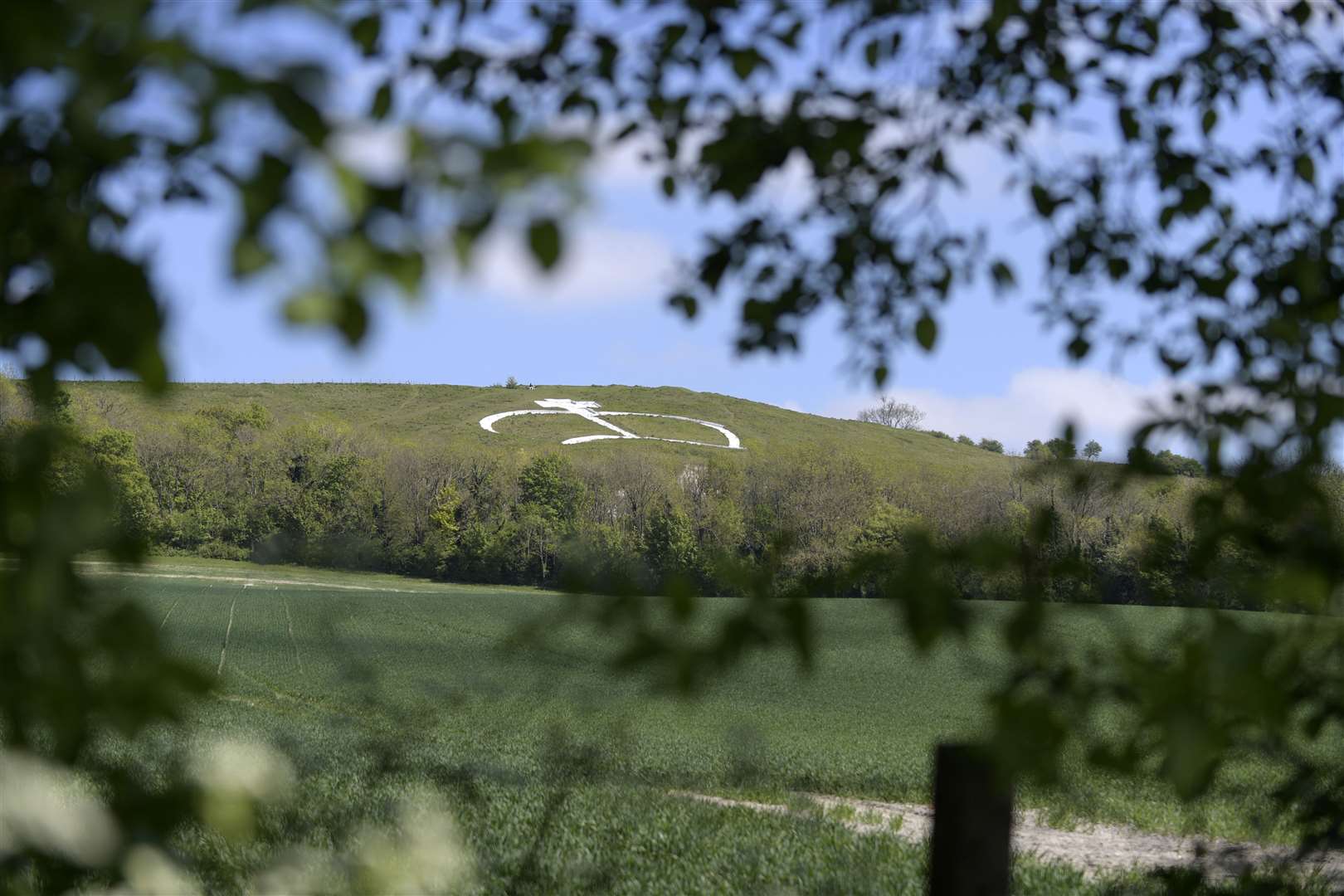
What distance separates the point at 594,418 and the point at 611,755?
12175 centimetres

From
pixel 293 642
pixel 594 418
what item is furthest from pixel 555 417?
pixel 293 642

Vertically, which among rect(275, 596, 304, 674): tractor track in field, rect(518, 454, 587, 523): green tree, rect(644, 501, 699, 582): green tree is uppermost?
rect(518, 454, 587, 523): green tree

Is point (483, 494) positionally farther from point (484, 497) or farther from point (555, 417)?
point (555, 417)

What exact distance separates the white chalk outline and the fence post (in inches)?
4031

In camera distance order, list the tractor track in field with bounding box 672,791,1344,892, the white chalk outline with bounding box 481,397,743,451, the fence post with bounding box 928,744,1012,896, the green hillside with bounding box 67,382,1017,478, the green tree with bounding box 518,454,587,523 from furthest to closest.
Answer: the white chalk outline with bounding box 481,397,743,451 → the green hillside with bounding box 67,382,1017,478 → the green tree with bounding box 518,454,587,523 → the tractor track in field with bounding box 672,791,1344,892 → the fence post with bounding box 928,744,1012,896

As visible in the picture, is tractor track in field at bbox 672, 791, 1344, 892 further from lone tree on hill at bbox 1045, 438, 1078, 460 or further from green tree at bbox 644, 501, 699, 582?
green tree at bbox 644, 501, 699, 582

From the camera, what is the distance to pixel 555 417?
124 metres

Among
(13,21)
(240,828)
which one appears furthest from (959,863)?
(13,21)

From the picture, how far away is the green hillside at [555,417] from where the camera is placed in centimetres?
10419

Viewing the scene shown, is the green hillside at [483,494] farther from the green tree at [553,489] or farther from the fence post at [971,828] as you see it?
the fence post at [971,828]

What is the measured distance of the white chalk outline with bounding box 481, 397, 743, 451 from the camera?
368 ft

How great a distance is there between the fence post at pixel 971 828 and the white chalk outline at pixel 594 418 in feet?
336

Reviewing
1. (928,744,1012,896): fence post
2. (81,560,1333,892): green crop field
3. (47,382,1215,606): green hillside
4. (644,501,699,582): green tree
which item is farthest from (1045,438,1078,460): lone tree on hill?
(644,501,699,582): green tree

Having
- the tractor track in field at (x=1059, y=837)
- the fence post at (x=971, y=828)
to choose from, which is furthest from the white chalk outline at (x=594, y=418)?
the fence post at (x=971, y=828)
